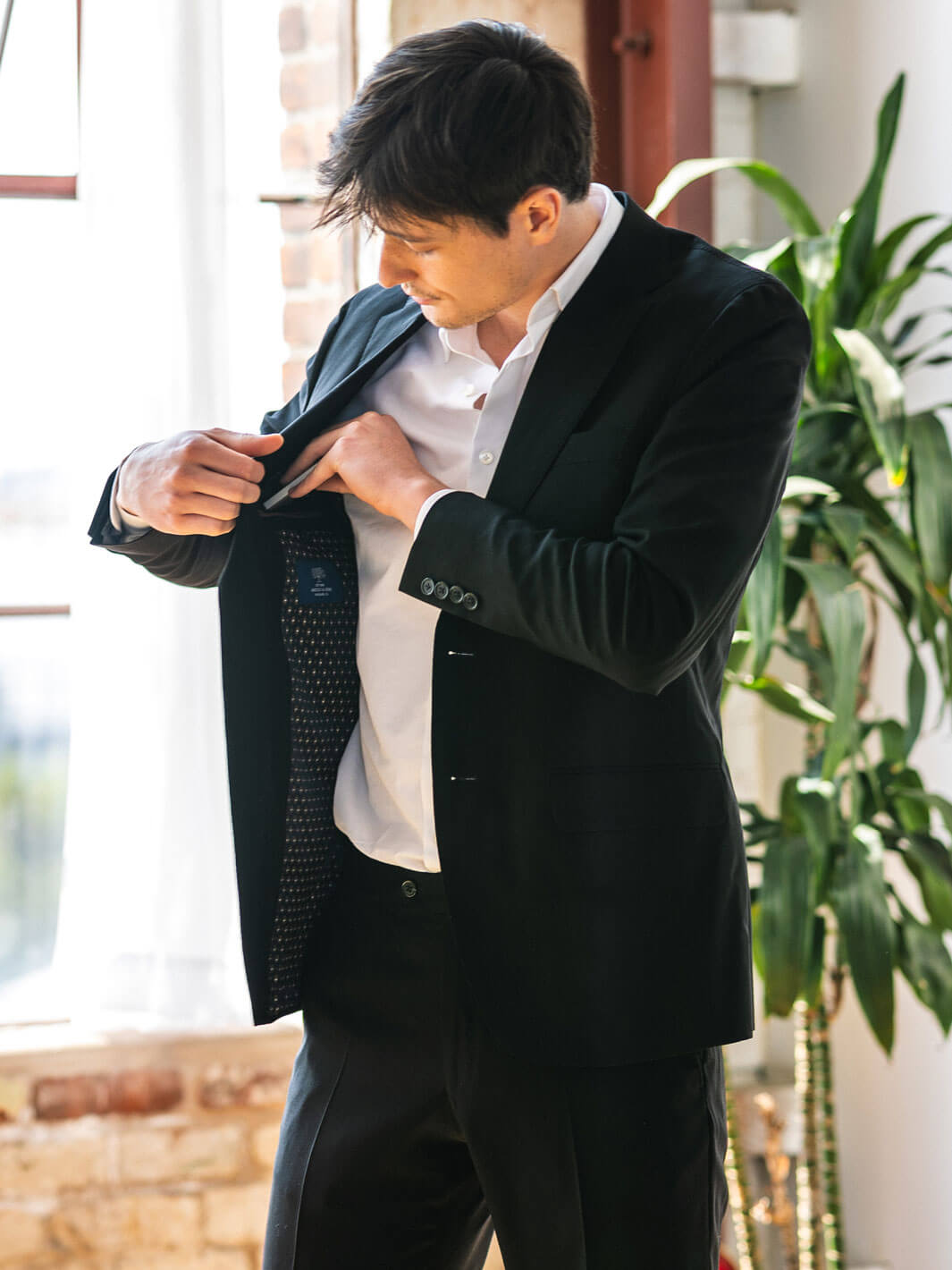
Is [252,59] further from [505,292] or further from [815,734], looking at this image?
[815,734]

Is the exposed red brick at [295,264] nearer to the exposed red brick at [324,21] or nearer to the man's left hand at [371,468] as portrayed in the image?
the exposed red brick at [324,21]

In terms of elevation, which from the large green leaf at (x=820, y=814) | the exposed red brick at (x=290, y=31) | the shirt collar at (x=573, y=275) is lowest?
the large green leaf at (x=820, y=814)

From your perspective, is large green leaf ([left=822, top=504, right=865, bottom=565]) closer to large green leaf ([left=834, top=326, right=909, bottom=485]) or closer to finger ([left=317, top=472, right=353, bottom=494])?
large green leaf ([left=834, top=326, right=909, bottom=485])

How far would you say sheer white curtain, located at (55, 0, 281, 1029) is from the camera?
2139 millimetres

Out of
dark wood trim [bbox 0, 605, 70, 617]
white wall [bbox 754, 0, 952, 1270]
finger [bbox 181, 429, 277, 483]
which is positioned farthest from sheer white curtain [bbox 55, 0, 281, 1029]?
white wall [bbox 754, 0, 952, 1270]

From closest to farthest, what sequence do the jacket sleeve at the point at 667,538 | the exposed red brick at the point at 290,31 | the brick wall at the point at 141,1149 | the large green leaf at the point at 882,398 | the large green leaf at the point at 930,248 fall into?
1. the jacket sleeve at the point at 667,538
2. the large green leaf at the point at 882,398
3. the large green leaf at the point at 930,248
4. the brick wall at the point at 141,1149
5. the exposed red brick at the point at 290,31

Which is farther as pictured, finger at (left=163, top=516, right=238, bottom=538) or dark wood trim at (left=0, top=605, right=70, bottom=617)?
dark wood trim at (left=0, top=605, right=70, bottom=617)

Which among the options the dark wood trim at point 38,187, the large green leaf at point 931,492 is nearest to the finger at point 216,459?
the large green leaf at point 931,492

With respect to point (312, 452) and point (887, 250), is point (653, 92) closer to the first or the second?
point (887, 250)

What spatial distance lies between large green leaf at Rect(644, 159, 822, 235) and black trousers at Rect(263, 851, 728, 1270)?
1199 mm

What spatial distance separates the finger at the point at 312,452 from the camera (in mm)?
1271

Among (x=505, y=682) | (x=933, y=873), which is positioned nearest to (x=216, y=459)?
(x=505, y=682)

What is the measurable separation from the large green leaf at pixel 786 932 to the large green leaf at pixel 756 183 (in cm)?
102

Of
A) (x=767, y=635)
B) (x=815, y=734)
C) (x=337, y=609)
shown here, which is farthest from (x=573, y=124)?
(x=815, y=734)
